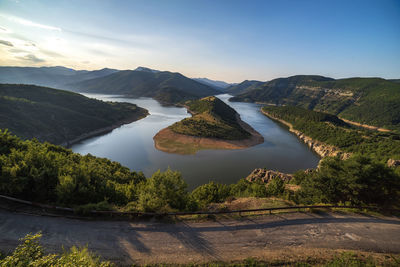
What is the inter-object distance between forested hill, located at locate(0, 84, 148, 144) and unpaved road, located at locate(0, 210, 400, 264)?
233 ft

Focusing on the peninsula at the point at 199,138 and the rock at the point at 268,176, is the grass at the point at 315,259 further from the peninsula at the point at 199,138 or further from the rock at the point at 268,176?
the peninsula at the point at 199,138

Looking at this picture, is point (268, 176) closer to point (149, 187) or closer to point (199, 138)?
point (149, 187)

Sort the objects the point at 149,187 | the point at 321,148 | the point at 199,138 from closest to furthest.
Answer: the point at 149,187 → the point at 321,148 → the point at 199,138

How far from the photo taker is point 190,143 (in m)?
68.0

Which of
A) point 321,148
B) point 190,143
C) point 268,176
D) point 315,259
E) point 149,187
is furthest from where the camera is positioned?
point 190,143

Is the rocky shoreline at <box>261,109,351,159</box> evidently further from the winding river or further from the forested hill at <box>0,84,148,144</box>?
the forested hill at <box>0,84,148,144</box>

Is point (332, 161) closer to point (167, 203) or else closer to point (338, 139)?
point (167, 203)

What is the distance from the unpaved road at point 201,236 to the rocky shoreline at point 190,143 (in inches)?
1819

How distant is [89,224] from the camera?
41.6ft

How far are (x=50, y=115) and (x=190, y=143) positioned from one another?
68.9m

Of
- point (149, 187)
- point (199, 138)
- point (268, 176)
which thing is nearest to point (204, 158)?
point (199, 138)

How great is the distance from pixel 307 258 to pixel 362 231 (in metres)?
6.31

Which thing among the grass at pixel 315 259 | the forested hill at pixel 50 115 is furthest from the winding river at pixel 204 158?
the grass at pixel 315 259

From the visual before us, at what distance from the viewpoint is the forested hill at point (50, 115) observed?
65125mm
